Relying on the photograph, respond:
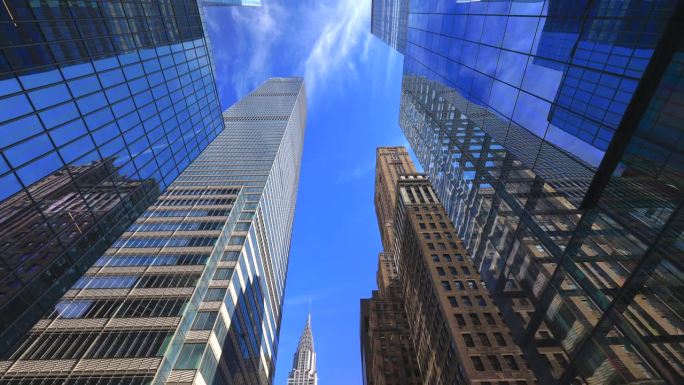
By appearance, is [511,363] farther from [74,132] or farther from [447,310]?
[74,132]

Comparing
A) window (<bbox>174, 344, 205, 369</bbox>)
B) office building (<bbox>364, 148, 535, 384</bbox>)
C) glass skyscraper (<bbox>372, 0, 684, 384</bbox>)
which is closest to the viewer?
glass skyscraper (<bbox>372, 0, 684, 384</bbox>)

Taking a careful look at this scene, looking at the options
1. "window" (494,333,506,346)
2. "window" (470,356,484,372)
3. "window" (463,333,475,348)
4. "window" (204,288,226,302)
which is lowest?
"window" (204,288,226,302)

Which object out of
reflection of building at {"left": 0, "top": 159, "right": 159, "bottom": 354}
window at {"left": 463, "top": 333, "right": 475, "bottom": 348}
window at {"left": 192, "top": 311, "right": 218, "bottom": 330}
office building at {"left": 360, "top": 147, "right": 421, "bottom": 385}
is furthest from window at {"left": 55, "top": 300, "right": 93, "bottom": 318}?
office building at {"left": 360, "top": 147, "right": 421, "bottom": 385}

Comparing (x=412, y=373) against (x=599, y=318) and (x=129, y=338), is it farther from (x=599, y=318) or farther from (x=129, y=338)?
(x=599, y=318)

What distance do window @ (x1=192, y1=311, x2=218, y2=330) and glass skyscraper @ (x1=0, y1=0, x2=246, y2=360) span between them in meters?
20.9

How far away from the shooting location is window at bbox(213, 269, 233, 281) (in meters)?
51.0

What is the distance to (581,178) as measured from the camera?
1460 cm

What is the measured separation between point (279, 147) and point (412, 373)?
78.8 m

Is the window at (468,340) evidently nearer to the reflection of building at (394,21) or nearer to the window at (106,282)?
the window at (106,282)

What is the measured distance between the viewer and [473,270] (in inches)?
2281

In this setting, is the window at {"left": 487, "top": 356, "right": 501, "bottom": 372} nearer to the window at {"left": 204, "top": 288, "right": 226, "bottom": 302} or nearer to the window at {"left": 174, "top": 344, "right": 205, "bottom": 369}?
the window at {"left": 174, "top": 344, "right": 205, "bottom": 369}

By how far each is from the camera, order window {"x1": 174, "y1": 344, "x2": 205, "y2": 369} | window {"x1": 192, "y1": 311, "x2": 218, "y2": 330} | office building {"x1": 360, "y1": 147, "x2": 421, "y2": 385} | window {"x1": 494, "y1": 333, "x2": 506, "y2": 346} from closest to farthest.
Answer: window {"x1": 174, "y1": 344, "x2": 205, "y2": 369} → window {"x1": 192, "y1": 311, "x2": 218, "y2": 330} → window {"x1": 494, "y1": 333, "x2": 506, "y2": 346} → office building {"x1": 360, "y1": 147, "x2": 421, "y2": 385}

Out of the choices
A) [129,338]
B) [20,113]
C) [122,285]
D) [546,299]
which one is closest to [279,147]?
[122,285]

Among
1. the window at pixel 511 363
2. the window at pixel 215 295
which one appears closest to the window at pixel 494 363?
the window at pixel 511 363
